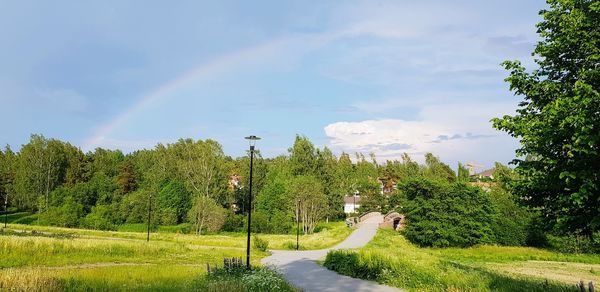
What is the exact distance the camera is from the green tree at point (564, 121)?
11.1 m

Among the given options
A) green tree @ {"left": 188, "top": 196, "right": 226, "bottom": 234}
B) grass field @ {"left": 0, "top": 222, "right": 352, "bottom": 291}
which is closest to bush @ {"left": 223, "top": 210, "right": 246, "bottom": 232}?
green tree @ {"left": 188, "top": 196, "right": 226, "bottom": 234}

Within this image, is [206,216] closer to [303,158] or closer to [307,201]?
[307,201]

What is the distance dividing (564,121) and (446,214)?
144ft

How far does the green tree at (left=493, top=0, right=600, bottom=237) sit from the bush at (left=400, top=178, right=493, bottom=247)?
3789 cm

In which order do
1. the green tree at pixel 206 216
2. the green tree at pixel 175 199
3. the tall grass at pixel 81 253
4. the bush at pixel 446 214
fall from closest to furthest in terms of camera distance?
the tall grass at pixel 81 253, the bush at pixel 446 214, the green tree at pixel 206 216, the green tree at pixel 175 199

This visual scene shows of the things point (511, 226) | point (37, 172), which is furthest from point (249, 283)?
point (37, 172)

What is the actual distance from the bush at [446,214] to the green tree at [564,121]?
37.9 m

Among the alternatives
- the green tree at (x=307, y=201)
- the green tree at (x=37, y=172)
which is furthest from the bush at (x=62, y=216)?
the green tree at (x=307, y=201)

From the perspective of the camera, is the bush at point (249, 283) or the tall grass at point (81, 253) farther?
the tall grass at point (81, 253)

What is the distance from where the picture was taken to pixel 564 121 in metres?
10.8

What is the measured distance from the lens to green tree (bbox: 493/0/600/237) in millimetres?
11070

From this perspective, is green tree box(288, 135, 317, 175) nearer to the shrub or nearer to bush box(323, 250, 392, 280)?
bush box(323, 250, 392, 280)

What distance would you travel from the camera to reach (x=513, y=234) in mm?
53188

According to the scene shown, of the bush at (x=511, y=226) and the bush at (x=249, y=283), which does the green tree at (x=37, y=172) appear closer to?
the bush at (x=249, y=283)
